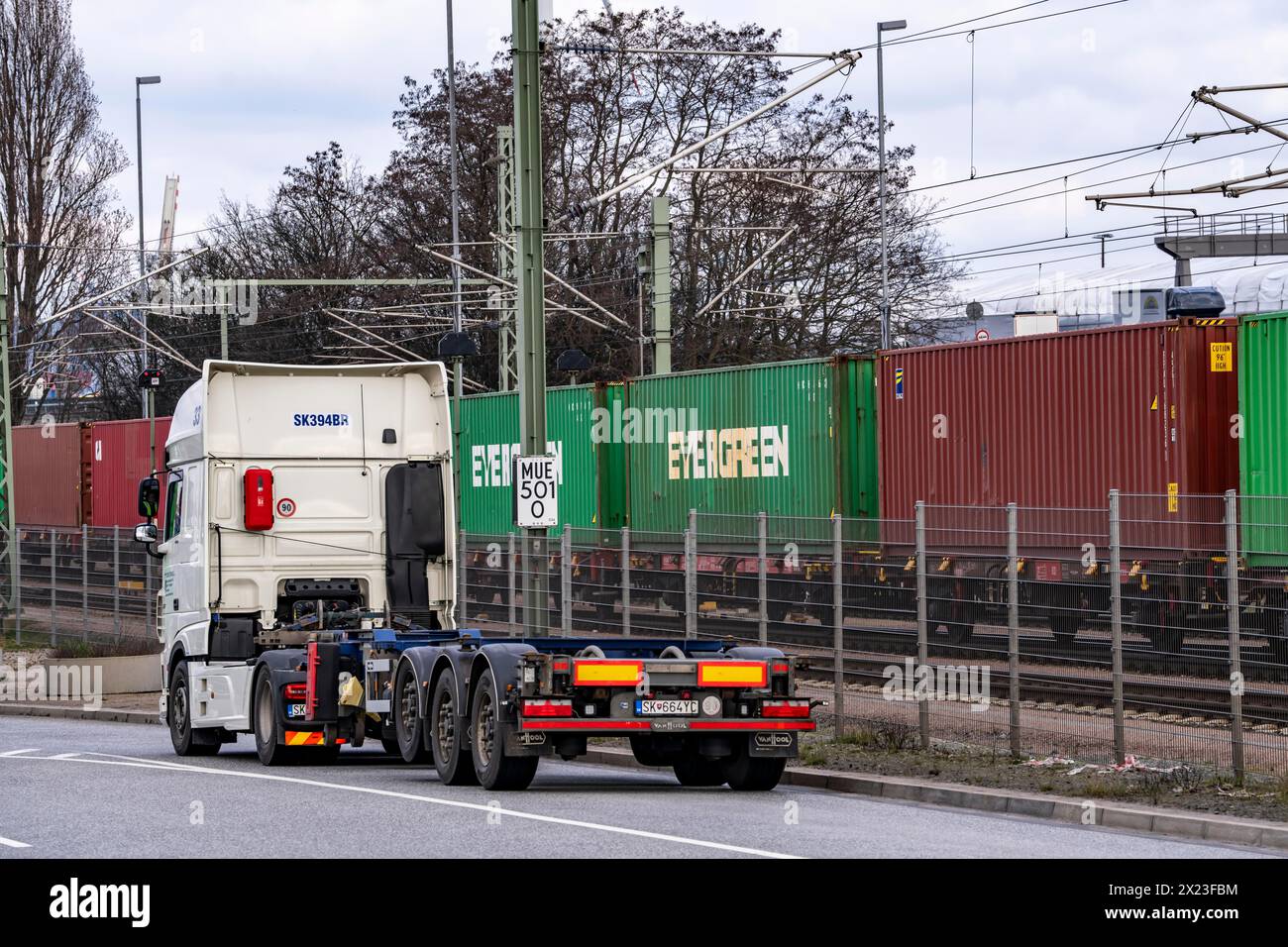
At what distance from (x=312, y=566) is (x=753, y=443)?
12314 mm

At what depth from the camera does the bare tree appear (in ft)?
182

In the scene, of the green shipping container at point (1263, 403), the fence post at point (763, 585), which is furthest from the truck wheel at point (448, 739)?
the green shipping container at point (1263, 403)

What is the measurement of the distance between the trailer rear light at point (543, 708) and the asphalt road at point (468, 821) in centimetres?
57

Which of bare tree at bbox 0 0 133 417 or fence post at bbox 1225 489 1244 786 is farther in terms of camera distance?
bare tree at bbox 0 0 133 417

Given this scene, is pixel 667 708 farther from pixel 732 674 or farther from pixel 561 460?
pixel 561 460

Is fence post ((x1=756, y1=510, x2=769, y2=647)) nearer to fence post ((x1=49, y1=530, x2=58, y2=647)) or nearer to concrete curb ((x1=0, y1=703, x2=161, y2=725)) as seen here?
concrete curb ((x1=0, y1=703, x2=161, y2=725))

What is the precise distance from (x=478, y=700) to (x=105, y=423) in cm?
3588

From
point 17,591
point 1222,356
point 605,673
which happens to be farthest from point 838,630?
point 17,591

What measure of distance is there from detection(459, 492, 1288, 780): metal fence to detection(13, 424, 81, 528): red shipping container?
1251 inches

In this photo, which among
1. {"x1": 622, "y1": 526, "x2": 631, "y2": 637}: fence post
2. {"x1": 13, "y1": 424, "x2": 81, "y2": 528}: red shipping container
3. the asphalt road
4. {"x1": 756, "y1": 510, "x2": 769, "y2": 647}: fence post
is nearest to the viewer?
the asphalt road

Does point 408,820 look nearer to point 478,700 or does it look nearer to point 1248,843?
point 478,700

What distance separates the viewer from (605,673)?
1340cm

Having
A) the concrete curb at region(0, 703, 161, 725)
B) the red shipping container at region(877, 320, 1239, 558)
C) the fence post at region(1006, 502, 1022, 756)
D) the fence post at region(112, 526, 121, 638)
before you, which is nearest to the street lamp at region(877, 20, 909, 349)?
the red shipping container at region(877, 320, 1239, 558)

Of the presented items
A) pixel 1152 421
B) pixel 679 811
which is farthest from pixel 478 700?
pixel 1152 421
